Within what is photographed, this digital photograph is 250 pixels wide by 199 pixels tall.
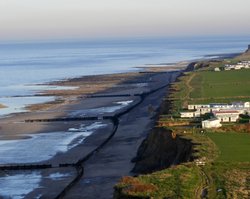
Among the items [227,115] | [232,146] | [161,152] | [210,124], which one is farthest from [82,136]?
[232,146]

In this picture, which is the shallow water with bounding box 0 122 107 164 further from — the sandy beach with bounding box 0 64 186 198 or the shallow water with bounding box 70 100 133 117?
the shallow water with bounding box 70 100 133 117

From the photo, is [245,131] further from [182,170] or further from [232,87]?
[232,87]

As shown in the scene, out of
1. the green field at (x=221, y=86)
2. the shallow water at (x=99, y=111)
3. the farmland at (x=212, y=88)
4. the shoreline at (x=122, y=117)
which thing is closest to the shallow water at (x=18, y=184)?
the shoreline at (x=122, y=117)

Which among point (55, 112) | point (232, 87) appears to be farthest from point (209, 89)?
point (55, 112)

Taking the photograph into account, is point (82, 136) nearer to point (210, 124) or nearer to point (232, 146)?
point (210, 124)

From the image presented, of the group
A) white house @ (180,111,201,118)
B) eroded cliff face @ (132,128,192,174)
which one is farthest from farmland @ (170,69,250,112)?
eroded cliff face @ (132,128,192,174)
